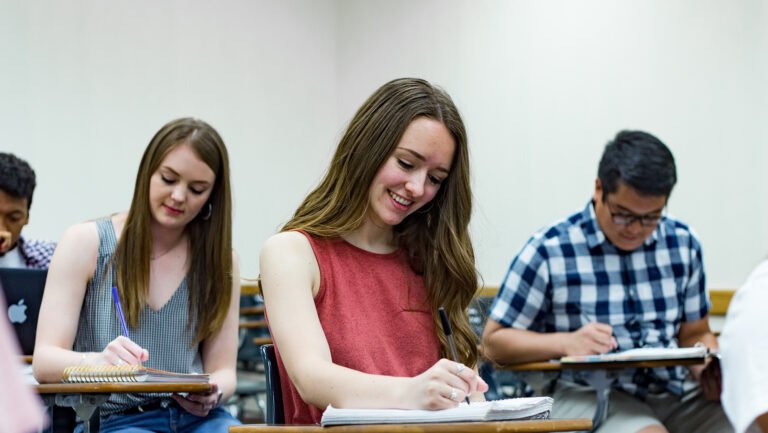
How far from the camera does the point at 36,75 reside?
429 cm

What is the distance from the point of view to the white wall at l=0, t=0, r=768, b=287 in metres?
4.24

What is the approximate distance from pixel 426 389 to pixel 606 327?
1394 millimetres

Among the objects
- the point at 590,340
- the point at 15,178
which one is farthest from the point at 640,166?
the point at 15,178

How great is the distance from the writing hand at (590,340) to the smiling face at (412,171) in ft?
3.32

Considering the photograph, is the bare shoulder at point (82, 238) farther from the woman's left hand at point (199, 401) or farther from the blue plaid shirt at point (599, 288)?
the blue plaid shirt at point (599, 288)

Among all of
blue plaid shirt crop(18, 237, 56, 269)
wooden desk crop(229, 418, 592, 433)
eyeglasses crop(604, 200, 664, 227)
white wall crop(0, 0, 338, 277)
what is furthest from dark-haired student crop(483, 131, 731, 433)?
white wall crop(0, 0, 338, 277)

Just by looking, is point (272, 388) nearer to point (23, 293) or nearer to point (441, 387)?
point (441, 387)

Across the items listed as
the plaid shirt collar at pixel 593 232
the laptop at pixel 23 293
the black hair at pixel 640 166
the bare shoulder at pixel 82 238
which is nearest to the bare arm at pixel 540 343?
the plaid shirt collar at pixel 593 232

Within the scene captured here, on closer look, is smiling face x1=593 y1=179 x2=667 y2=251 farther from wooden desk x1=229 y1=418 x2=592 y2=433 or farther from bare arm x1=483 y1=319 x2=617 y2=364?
wooden desk x1=229 y1=418 x2=592 y2=433

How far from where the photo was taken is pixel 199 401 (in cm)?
209

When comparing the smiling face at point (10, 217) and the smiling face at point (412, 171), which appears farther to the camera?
the smiling face at point (10, 217)

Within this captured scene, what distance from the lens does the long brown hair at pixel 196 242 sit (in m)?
2.23

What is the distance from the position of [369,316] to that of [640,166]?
124 cm

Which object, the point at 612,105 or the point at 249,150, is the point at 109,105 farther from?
the point at 612,105
